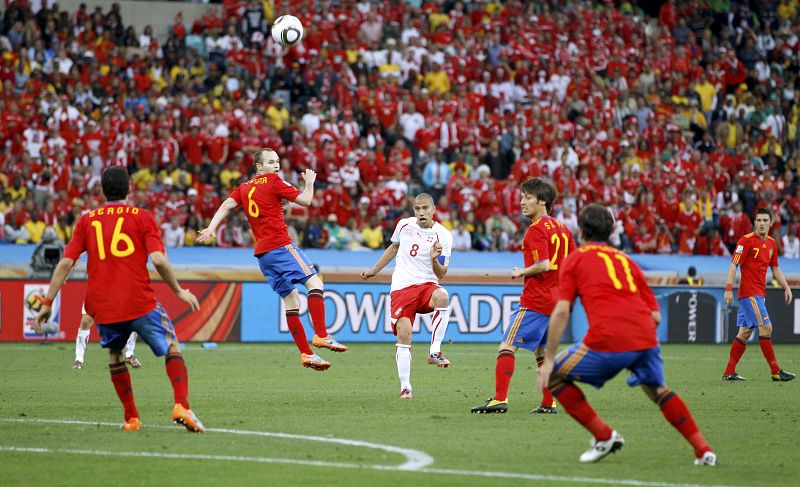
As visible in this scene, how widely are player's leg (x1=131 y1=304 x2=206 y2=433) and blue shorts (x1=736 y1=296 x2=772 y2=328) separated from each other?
10.1 metres

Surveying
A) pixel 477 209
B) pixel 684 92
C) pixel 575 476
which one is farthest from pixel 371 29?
pixel 575 476

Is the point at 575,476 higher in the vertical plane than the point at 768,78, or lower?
lower

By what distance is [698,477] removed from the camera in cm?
809

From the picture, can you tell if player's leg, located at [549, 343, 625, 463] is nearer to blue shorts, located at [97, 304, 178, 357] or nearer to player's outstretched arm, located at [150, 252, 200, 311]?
player's outstretched arm, located at [150, 252, 200, 311]

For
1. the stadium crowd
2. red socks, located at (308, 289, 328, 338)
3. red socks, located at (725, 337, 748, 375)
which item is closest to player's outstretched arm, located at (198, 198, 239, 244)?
red socks, located at (308, 289, 328, 338)

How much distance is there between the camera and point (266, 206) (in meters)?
14.3

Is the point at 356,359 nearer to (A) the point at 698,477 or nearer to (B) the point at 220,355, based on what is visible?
(B) the point at 220,355

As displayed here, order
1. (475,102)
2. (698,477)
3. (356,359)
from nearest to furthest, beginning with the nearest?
(698,477) < (356,359) < (475,102)

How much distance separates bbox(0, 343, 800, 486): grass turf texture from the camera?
8.20 meters

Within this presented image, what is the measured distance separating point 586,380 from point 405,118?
2366 cm

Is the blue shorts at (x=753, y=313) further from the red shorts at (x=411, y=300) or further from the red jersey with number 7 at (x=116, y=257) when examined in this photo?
the red jersey with number 7 at (x=116, y=257)

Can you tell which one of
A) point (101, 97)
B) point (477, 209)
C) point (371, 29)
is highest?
point (371, 29)

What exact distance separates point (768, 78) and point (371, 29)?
1302 cm

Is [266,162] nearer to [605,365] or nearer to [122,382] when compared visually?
[122,382]
